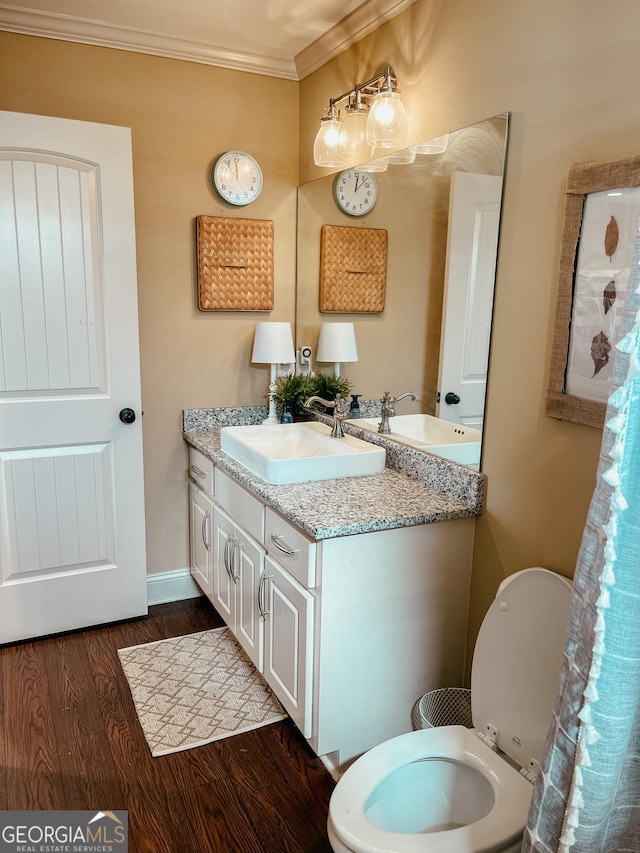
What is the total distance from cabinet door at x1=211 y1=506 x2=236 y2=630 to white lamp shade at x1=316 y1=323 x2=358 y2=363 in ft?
2.72

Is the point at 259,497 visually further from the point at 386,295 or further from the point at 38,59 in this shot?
the point at 38,59

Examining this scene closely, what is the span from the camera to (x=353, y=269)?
102 inches

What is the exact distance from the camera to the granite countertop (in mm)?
1783

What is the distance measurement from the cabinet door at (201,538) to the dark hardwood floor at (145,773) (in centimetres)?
54

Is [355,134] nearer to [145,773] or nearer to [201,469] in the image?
[201,469]

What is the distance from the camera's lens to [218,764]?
6.57 ft

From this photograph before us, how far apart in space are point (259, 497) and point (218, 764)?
85cm

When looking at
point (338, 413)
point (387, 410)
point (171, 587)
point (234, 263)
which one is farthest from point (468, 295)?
point (171, 587)

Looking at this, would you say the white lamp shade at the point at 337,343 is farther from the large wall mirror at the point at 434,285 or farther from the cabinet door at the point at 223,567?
the cabinet door at the point at 223,567

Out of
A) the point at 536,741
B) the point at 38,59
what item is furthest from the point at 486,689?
the point at 38,59

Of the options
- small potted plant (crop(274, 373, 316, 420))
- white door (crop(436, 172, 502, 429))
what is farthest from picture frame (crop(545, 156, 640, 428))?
small potted plant (crop(274, 373, 316, 420))

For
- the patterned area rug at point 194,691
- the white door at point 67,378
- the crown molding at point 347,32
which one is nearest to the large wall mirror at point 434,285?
the crown molding at point 347,32

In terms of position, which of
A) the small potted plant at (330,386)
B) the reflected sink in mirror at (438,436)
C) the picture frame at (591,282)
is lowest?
the reflected sink in mirror at (438,436)

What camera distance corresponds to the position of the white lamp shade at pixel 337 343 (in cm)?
266
